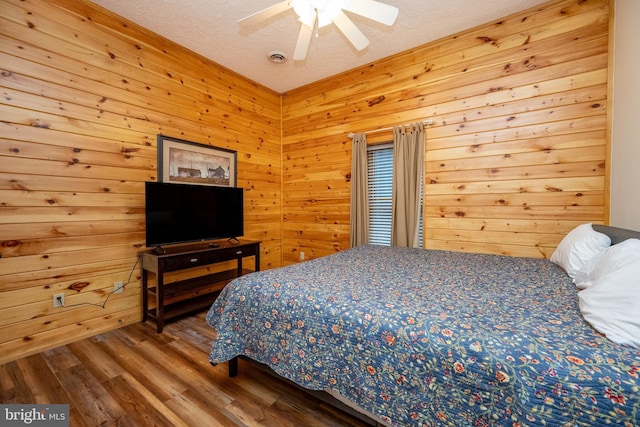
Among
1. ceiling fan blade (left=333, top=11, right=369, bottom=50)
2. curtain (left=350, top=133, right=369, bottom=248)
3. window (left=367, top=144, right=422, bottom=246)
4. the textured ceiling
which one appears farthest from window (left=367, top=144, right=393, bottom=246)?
ceiling fan blade (left=333, top=11, right=369, bottom=50)

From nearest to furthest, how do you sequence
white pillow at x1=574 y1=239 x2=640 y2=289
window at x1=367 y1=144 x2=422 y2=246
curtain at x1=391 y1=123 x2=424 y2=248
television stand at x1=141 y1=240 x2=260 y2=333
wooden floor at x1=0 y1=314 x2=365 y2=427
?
white pillow at x1=574 y1=239 x2=640 y2=289
wooden floor at x1=0 y1=314 x2=365 y2=427
television stand at x1=141 y1=240 x2=260 y2=333
curtain at x1=391 y1=123 x2=424 y2=248
window at x1=367 y1=144 x2=422 y2=246

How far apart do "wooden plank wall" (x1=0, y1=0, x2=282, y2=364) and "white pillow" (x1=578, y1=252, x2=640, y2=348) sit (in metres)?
3.31

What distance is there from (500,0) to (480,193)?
1.72 m

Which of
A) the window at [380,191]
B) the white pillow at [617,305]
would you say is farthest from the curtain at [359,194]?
the white pillow at [617,305]

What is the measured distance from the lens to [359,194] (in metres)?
3.49

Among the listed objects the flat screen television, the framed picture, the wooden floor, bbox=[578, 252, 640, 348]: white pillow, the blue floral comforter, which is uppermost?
the framed picture

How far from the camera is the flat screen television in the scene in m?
2.49

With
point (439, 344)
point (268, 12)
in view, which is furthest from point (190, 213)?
point (439, 344)

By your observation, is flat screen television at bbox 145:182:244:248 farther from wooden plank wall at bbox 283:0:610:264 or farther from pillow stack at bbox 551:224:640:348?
pillow stack at bbox 551:224:640:348

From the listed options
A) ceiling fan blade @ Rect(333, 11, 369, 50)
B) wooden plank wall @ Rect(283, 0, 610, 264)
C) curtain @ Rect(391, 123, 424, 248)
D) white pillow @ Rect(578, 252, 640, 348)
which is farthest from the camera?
curtain @ Rect(391, 123, 424, 248)

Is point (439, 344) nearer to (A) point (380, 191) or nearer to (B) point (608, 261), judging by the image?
(B) point (608, 261)

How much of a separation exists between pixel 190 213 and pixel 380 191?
2225mm

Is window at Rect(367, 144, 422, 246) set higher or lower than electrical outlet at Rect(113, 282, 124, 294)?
higher

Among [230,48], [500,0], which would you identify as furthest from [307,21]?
[500,0]
